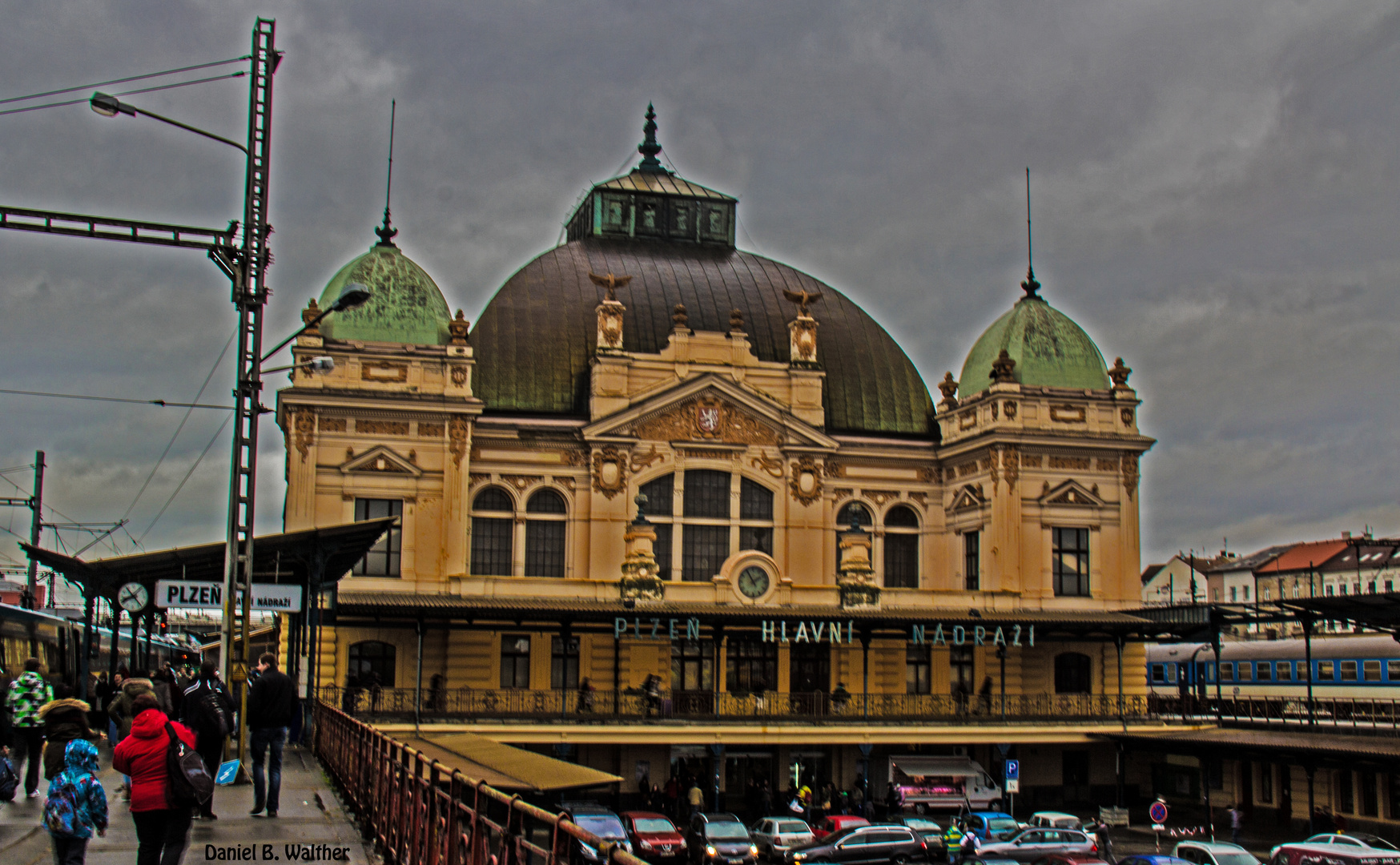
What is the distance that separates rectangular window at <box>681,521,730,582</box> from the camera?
51.0 m

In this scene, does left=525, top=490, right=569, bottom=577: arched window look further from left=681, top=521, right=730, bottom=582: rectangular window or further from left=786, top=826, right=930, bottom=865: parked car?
left=786, top=826, right=930, bottom=865: parked car

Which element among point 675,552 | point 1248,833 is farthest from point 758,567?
point 1248,833

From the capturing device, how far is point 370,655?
152 feet

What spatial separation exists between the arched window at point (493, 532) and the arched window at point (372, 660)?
4.56 meters

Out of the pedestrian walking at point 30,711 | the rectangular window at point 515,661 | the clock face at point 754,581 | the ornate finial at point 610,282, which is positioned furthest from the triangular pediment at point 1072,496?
the pedestrian walking at point 30,711

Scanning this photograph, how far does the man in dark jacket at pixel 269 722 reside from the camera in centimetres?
1756

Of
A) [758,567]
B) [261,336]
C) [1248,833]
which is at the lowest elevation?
[1248,833]

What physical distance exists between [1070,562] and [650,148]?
1056 inches

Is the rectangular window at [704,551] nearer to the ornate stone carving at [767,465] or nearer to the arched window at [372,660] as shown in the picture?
the ornate stone carving at [767,465]

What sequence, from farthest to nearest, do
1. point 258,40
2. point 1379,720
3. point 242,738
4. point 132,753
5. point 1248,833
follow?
point 1379,720, point 1248,833, point 258,40, point 242,738, point 132,753

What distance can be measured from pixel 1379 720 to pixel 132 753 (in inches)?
1830

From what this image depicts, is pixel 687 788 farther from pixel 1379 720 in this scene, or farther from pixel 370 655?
pixel 1379 720

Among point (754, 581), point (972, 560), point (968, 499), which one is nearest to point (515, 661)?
point (754, 581)

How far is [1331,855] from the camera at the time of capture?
3145 centimetres
